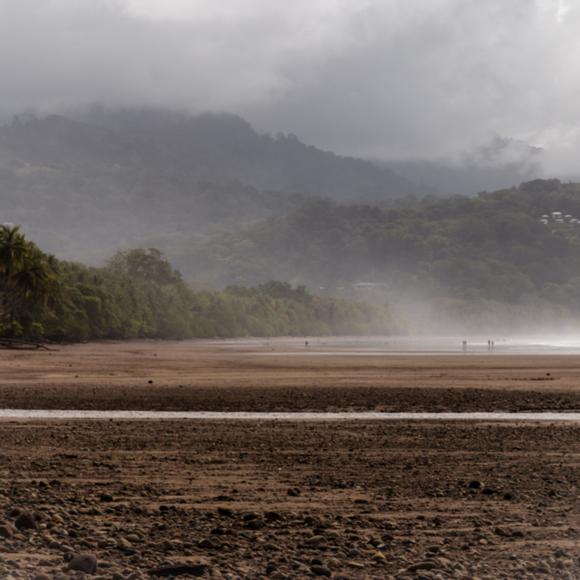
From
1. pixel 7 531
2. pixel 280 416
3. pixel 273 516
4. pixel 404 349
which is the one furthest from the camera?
pixel 404 349

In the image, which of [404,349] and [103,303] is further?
[103,303]

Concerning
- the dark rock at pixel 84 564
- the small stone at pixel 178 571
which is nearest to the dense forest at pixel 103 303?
the dark rock at pixel 84 564

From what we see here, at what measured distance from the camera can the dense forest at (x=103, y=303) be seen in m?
89.3

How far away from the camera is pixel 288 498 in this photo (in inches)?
550

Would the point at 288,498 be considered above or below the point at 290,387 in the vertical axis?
below

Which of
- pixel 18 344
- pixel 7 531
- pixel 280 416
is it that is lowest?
pixel 7 531

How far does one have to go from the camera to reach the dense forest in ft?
293

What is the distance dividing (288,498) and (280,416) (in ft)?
41.1

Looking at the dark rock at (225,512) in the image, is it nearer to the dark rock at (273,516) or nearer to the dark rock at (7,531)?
the dark rock at (273,516)

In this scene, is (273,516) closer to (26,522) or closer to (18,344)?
(26,522)

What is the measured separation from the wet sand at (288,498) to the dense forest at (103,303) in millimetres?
62045

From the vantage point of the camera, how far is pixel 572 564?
10016 mm

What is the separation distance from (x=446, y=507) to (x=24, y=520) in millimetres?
5220

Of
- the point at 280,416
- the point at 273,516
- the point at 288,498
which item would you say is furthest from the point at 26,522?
the point at 280,416
